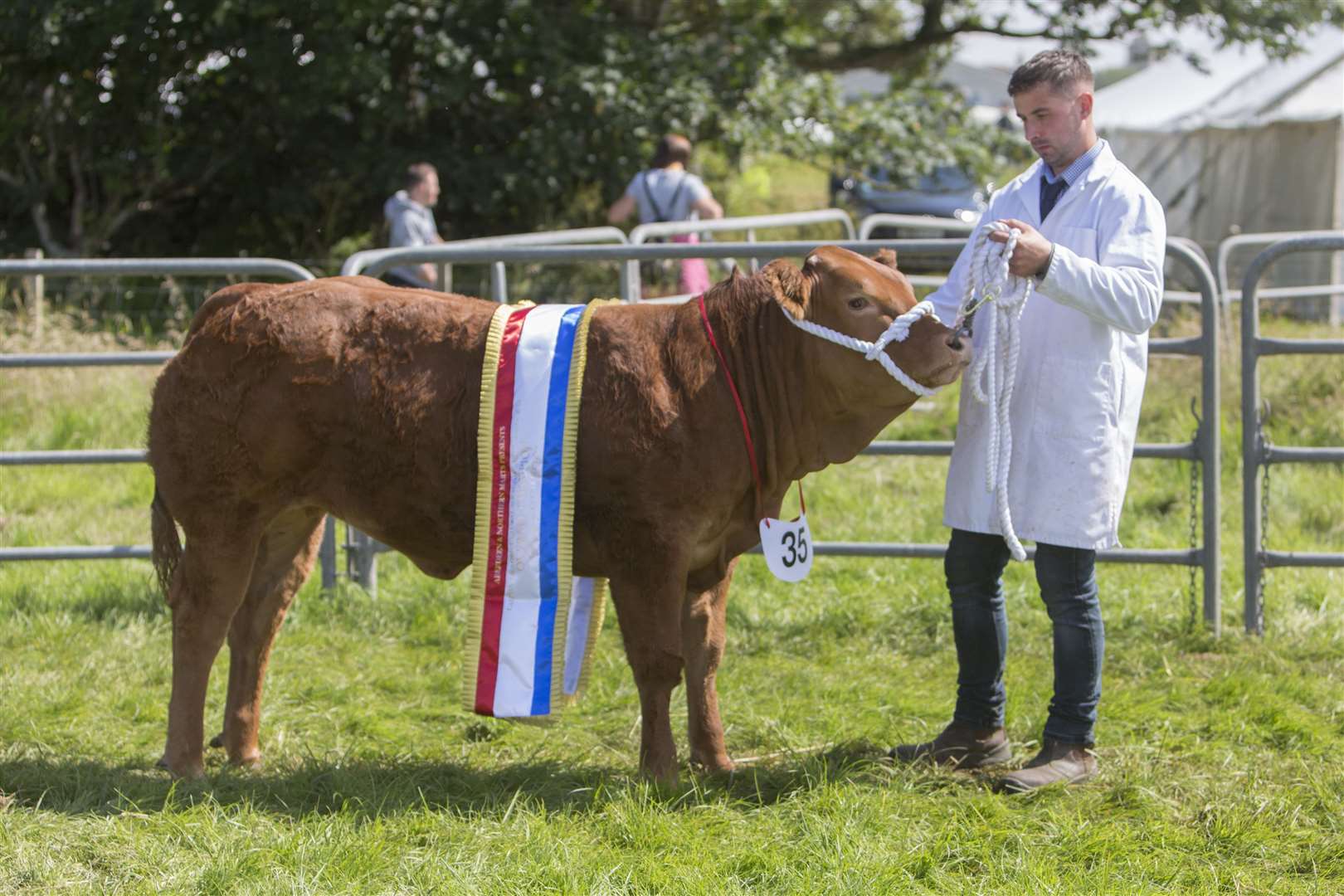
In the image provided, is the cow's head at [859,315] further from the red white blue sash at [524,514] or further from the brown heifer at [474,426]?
the red white blue sash at [524,514]

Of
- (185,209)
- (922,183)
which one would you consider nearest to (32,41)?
(185,209)

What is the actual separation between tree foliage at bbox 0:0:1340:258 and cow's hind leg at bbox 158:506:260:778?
9.69m

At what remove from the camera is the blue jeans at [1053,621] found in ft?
13.6

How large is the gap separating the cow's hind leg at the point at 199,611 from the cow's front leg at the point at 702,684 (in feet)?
4.30

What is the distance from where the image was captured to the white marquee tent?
15.7 metres

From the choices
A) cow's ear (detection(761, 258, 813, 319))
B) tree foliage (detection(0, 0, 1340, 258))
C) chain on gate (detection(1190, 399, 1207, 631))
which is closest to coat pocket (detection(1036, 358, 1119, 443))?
cow's ear (detection(761, 258, 813, 319))

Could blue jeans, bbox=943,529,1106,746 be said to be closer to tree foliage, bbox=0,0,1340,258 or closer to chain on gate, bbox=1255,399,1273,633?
chain on gate, bbox=1255,399,1273,633

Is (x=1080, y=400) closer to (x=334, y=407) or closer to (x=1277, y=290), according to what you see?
(x=334, y=407)

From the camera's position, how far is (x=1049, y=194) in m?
4.14

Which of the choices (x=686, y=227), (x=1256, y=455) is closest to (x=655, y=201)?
(x=686, y=227)

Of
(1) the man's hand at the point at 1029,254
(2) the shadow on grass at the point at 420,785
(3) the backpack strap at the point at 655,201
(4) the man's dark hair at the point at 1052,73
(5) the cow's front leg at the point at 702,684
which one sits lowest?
(2) the shadow on grass at the point at 420,785

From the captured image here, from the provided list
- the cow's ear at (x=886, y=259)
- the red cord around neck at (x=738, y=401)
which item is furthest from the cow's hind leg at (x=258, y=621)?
the cow's ear at (x=886, y=259)

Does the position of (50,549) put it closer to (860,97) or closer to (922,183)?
(860,97)

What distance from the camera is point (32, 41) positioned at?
12.9 m
